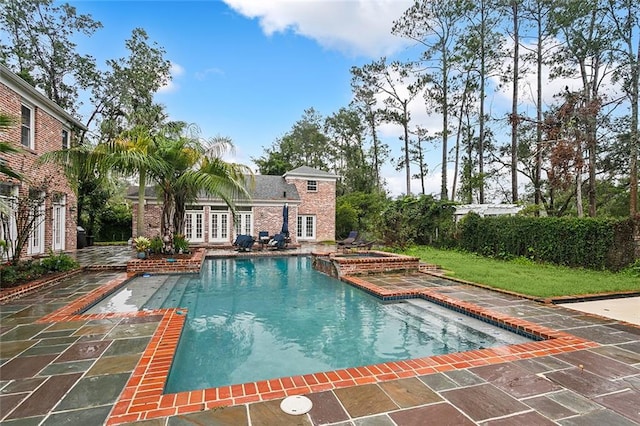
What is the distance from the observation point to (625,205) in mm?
19438

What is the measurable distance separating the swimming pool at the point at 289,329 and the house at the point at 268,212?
35.0 feet

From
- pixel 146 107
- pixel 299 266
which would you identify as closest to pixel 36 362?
pixel 299 266

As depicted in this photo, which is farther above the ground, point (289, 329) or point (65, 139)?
point (65, 139)

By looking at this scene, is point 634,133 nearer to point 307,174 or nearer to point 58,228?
point 307,174

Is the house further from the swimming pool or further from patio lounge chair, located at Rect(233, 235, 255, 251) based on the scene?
the swimming pool

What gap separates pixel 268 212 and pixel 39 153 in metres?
11.4

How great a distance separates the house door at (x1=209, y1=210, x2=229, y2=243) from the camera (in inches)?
754

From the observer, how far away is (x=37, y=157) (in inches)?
427

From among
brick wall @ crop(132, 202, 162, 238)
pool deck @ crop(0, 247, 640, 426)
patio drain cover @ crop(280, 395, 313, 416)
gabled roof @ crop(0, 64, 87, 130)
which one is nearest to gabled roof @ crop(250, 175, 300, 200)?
brick wall @ crop(132, 202, 162, 238)

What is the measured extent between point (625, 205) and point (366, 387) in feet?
79.4

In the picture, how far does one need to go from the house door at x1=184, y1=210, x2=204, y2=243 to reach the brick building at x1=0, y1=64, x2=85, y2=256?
5.40 m

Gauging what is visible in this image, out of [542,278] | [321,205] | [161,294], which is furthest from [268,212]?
[542,278]

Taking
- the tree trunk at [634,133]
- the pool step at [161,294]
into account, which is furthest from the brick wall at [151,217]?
the tree trunk at [634,133]

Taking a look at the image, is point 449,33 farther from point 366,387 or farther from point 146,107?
point 366,387
